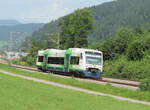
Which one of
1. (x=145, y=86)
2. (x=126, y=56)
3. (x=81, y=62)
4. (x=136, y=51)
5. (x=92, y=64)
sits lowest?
(x=145, y=86)

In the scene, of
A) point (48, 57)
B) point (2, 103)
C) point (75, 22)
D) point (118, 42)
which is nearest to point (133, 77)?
point (48, 57)

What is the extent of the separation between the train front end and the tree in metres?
38.2

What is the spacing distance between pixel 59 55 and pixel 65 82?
13.0 meters

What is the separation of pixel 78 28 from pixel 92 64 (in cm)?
4028

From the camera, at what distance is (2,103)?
9.85 m

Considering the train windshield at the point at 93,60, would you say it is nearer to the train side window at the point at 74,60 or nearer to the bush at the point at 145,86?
the train side window at the point at 74,60

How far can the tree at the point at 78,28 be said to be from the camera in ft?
235

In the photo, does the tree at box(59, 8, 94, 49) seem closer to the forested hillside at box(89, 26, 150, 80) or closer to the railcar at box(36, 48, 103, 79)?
the forested hillside at box(89, 26, 150, 80)

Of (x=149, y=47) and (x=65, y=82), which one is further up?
(x=149, y=47)

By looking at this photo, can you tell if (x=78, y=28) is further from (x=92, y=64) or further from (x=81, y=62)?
(x=81, y=62)

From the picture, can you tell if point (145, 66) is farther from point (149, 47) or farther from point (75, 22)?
point (75, 22)

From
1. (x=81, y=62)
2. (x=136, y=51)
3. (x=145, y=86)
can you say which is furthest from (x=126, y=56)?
(x=145, y=86)

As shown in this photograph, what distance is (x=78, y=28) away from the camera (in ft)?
236

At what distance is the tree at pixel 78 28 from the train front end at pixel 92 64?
3817cm
